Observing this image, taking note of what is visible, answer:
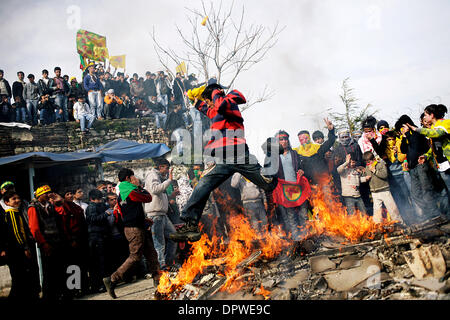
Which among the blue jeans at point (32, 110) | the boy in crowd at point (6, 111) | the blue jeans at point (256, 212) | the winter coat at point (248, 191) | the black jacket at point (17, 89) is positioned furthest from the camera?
the blue jeans at point (32, 110)

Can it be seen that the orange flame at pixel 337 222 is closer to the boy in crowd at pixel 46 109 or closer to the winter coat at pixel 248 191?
the winter coat at pixel 248 191

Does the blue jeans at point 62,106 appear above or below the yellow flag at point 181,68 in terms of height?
below

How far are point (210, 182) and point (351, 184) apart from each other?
3364 millimetres

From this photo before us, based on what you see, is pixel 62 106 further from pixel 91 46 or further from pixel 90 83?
pixel 91 46

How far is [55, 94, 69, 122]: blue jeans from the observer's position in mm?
12258

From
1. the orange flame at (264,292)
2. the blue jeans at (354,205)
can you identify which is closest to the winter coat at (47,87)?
the blue jeans at (354,205)

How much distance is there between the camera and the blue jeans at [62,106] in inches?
483

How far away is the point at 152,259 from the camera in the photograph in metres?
5.66

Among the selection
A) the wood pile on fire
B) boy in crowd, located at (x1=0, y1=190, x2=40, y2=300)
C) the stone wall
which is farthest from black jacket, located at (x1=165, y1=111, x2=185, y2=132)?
the wood pile on fire

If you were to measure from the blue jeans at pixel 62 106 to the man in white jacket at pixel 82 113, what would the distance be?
0.39 meters

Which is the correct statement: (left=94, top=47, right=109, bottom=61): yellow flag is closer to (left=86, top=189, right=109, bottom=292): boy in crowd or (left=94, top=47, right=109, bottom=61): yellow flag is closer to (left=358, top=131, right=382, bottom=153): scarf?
(left=86, top=189, right=109, bottom=292): boy in crowd
